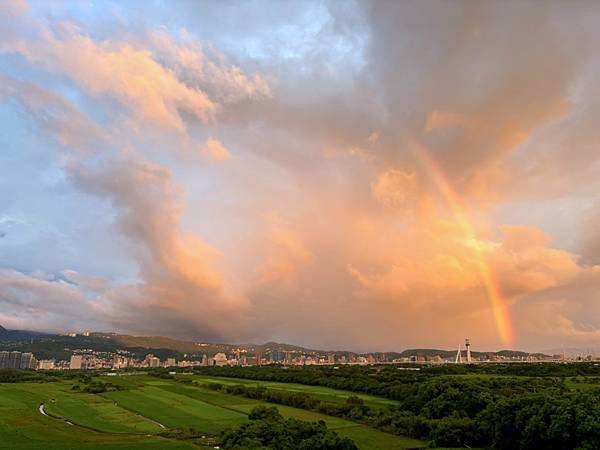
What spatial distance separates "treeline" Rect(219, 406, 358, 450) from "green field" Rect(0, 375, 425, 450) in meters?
6.46

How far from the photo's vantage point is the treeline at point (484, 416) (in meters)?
40.8

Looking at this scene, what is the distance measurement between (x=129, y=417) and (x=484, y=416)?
183ft

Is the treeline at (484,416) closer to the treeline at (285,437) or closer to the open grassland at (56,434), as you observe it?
the treeline at (285,437)

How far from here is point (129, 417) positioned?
76.8m

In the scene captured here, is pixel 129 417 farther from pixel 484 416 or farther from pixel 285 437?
pixel 484 416

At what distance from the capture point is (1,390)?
367ft

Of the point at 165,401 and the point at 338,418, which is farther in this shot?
the point at 165,401

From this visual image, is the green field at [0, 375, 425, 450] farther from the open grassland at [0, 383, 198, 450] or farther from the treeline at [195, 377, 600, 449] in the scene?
the treeline at [195, 377, 600, 449]

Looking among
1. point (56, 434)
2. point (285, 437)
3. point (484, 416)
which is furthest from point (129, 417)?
point (484, 416)

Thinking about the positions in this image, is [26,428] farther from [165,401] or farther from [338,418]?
[338,418]

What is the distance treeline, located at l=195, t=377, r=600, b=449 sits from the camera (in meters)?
40.8

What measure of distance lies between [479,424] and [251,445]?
2566cm

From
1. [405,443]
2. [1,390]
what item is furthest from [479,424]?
[1,390]

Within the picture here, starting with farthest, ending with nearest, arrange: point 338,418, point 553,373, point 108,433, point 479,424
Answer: point 553,373 → point 338,418 → point 108,433 → point 479,424
